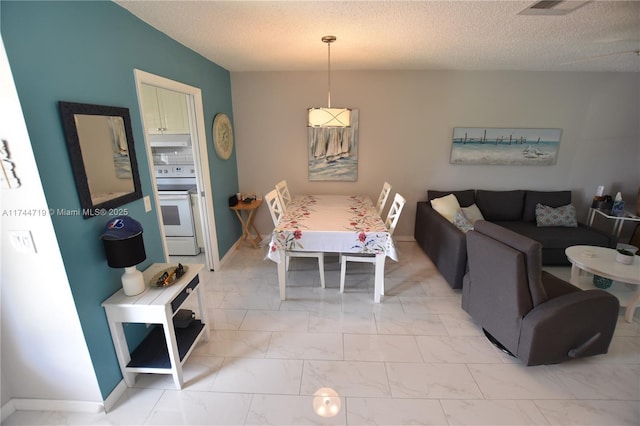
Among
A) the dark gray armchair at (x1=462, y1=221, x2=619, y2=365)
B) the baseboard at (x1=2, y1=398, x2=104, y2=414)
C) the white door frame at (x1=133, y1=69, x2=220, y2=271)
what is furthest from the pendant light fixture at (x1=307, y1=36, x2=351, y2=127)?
the baseboard at (x1=2, y1=398, x2=104, y2=414)

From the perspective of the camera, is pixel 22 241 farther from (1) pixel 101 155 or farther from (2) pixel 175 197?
(2) pixel 175 197

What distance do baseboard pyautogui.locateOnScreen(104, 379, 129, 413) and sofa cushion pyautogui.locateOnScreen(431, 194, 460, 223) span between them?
3.33m

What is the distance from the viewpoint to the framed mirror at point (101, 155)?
1488 mm

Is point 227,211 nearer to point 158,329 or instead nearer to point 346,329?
point 158,329

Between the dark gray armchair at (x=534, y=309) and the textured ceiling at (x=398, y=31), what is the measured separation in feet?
4.97

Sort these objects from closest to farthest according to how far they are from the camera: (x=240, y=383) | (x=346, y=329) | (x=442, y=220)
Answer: (x=240, y=383) → (x=346, y=329) → (x=442, y=220)

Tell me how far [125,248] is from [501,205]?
4.18 meters

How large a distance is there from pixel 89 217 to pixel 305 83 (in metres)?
3.06

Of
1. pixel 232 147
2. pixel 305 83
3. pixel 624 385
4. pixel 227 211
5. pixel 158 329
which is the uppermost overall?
pixel 305 83

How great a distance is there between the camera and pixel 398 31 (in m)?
2.27

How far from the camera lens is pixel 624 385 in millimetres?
1859

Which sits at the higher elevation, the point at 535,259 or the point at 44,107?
the point at 44,107

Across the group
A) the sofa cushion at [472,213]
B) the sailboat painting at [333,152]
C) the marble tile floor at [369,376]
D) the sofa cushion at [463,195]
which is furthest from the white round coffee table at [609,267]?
the sailboat painting at [333,152]

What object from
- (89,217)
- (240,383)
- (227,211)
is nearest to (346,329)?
(240,383)
